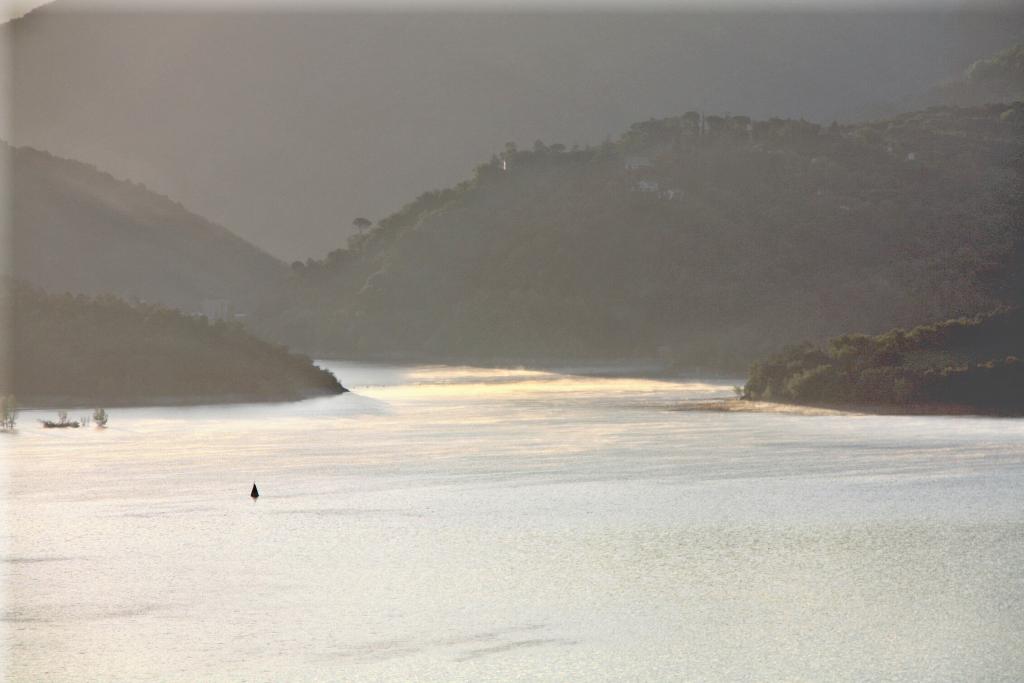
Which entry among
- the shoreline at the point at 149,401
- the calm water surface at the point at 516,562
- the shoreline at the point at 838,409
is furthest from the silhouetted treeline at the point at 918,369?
the shoreline at the point at 149,401

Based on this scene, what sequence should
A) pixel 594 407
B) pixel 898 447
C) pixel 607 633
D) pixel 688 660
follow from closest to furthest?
pixel 688 660
pixel 607 633
pixel 898 447
pixel 594 407

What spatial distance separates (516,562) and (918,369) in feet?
205

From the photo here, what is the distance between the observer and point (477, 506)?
37812mm

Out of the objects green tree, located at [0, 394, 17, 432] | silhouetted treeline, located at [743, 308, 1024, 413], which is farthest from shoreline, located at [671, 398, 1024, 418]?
green tree, located at [0, 394, 17, 432]

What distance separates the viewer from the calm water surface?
1953 centimetres

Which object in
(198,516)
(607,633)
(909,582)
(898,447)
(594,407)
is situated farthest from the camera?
(594,407)

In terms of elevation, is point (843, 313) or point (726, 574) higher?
point (843, 313)

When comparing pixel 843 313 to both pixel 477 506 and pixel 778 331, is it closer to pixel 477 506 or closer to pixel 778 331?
pixel 778 331

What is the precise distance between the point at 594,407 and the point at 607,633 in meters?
73.9

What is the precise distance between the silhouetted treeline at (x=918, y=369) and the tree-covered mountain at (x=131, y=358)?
3636cm

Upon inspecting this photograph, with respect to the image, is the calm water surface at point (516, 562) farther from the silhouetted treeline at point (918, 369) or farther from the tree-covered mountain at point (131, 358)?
the tree-covered mountain at point (131, 358)

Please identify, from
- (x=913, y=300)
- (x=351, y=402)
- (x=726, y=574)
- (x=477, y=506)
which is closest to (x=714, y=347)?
(x=913, y=300)

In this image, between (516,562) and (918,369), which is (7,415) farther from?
(516,562)

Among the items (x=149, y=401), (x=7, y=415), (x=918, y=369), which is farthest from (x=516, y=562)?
(x=149, y=401)
